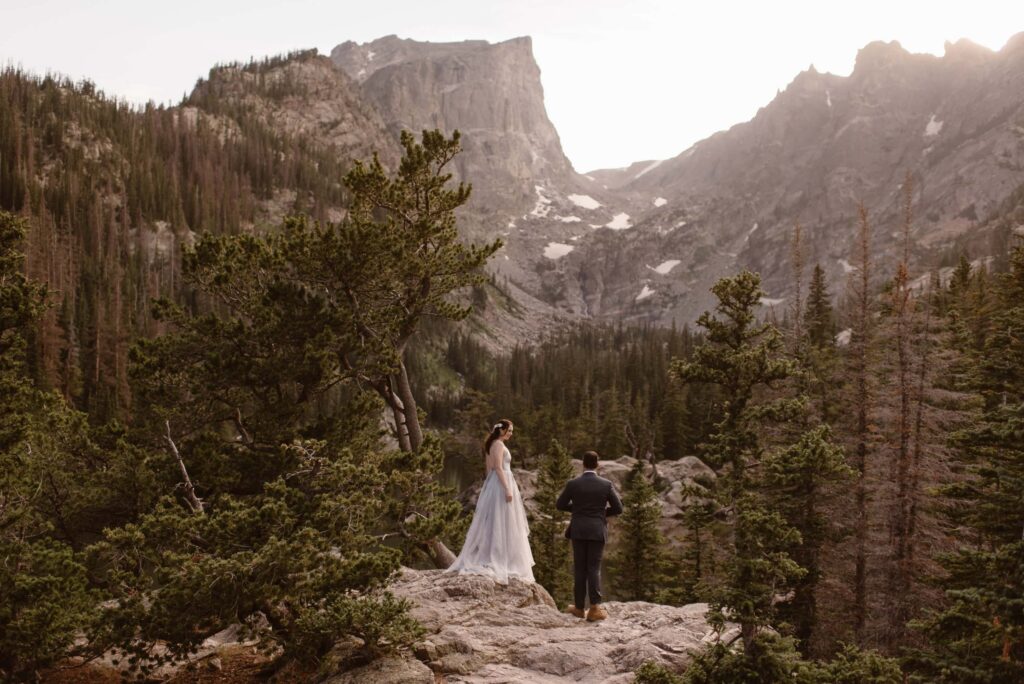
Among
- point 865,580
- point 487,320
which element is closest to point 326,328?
point 865,580

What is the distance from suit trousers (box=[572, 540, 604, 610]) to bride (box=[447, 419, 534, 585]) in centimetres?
113

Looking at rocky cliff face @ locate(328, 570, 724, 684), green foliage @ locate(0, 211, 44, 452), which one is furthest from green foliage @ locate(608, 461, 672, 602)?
green foliage @ locate(0, 211, 44, 452)

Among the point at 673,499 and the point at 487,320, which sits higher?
the point at 487,320

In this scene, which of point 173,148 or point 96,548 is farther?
point 173,148

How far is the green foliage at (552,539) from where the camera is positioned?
31484mm

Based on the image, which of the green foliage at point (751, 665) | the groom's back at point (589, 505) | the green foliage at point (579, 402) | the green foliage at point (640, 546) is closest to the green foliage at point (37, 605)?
the groom's back at point (589, 505)

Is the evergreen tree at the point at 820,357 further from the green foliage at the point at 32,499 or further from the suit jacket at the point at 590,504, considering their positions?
the green foliage at the point at 32,499

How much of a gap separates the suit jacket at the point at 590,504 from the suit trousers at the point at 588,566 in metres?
0.19

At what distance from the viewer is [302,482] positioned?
464 inches

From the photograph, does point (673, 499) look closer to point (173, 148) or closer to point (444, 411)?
point (444, 411)

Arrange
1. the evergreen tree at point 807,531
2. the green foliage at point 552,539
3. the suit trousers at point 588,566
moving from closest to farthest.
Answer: the suit trousers at point 588,566 < the evergreen tree at point 807,531 < the green foliage at point 552,539

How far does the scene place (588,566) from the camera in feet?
34.1

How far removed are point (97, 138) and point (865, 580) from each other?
459ft

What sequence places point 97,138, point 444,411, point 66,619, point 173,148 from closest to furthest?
point 66,619
point 444,411
point 97,138
point 173,148
